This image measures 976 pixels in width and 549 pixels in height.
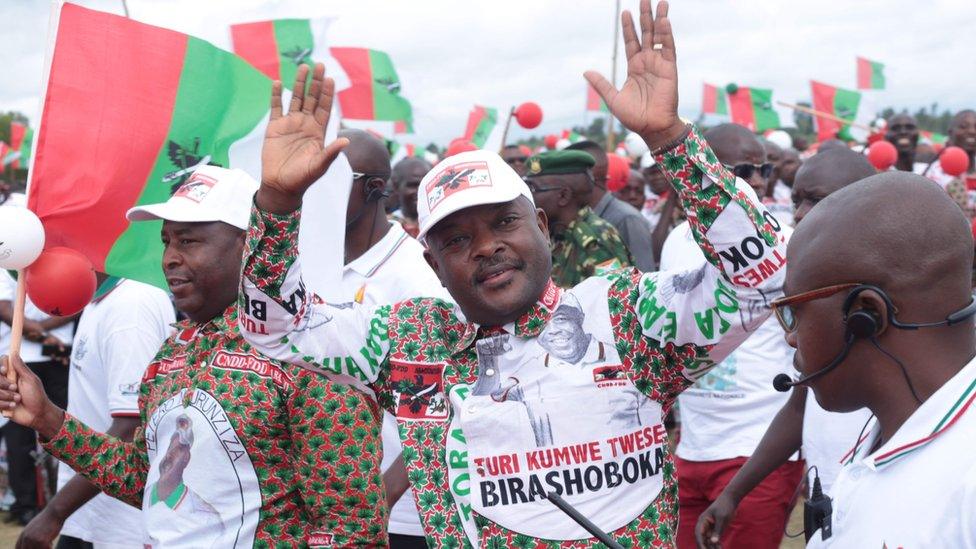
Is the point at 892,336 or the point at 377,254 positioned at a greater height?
the point at 892,336

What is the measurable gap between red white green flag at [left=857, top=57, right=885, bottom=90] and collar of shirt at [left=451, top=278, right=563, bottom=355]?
48.5 ft

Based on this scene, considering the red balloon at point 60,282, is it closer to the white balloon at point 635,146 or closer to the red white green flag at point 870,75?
the white balloon at point 635,146

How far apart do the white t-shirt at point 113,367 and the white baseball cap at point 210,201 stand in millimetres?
788

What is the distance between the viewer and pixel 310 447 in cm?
301

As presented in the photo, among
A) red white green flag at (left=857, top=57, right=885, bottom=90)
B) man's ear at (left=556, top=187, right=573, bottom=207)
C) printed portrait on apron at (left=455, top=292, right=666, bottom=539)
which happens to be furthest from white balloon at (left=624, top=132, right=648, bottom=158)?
printed portrait on apron at (left=455, top=292, right=666, bottom=539)

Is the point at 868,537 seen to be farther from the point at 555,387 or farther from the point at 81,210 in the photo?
the point at 81,210

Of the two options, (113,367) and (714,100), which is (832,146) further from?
(714,100)

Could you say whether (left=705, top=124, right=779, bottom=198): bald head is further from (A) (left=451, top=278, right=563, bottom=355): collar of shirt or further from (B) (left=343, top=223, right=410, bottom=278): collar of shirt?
(A) (left=451, top=278, right=563, bottom=355): collar of shirt

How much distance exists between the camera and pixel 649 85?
2166 mm

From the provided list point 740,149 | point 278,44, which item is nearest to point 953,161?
point 740,149

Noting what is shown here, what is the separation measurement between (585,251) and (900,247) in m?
3.82

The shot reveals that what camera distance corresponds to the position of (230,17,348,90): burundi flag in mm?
6441

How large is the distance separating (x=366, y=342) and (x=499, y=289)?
1.38 feet

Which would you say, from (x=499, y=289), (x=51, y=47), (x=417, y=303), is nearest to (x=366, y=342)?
(x=417, y=303)
